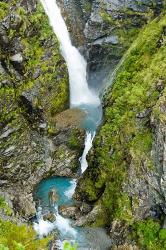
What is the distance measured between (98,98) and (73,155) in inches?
258

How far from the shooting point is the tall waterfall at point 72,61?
38781 mm

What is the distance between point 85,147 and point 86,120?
235cm

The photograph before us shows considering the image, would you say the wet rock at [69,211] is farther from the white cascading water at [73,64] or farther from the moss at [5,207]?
the white cascading water at [73,64]

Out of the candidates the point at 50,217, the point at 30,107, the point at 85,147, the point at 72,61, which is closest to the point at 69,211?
the point at 50,217

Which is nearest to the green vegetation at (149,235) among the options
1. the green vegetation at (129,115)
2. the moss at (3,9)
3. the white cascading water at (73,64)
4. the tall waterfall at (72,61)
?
the green vegetation at (129,115)

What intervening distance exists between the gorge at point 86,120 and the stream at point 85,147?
9 cm

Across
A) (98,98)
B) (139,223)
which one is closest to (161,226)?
(139,223)

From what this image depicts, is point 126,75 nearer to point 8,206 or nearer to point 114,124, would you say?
point 114,124

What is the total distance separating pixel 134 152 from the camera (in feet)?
90.8

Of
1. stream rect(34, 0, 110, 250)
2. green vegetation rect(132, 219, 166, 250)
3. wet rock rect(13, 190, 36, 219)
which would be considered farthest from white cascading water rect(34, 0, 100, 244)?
green vegetation rect(132, 219, 166, 250)

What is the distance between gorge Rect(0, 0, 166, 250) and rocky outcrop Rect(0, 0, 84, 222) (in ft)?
0.26

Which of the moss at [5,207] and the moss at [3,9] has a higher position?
the moss at [3,9]

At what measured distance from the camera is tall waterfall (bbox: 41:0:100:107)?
3878 cm

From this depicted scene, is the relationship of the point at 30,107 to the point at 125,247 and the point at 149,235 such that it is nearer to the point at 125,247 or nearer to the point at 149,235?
the point at 125,247
